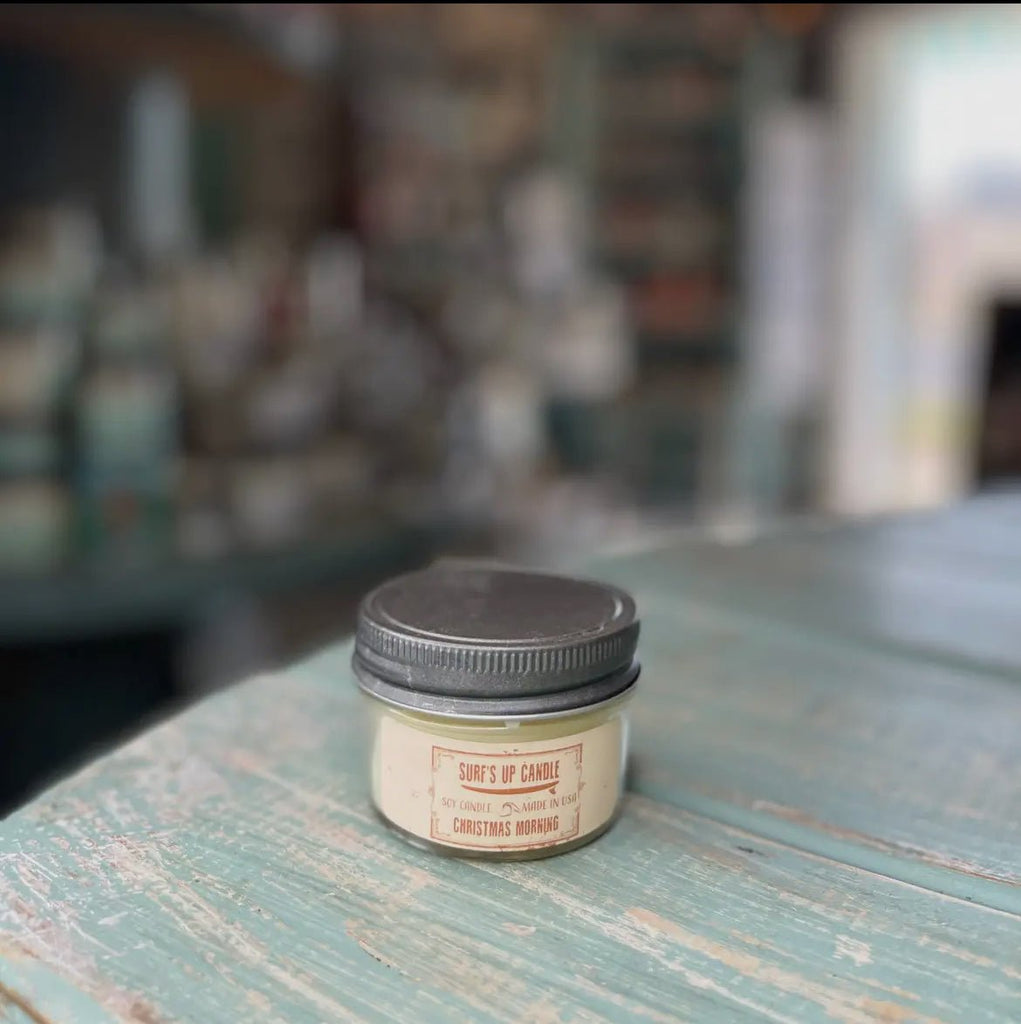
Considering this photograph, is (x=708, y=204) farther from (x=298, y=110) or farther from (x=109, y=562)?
(x=109, y=562)

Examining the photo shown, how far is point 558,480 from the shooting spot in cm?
282

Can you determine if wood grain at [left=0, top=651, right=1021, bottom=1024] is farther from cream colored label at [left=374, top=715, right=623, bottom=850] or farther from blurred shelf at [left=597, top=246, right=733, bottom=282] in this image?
blurred shelf at [left=597, top=246, right=733, bottom=282]

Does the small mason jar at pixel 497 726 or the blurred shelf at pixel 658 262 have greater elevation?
the blurred shelf at pixel 658 262

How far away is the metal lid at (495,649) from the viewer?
0.39 meters

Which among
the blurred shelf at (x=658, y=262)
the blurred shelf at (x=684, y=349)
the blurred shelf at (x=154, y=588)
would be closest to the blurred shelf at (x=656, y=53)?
the blurred shelf at (x=658, y=262)

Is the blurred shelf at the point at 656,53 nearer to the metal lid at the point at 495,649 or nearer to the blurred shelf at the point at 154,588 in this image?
the blurred shelf at the point at 154,588

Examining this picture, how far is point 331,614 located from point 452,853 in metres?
1.43

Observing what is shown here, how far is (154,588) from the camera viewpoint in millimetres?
1535

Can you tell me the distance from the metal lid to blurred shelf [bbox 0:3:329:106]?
1.42 metres

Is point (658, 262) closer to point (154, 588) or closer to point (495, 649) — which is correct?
point (154, 588)

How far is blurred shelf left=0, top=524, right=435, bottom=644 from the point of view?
1.49 metres

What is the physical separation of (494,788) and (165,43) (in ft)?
5.42

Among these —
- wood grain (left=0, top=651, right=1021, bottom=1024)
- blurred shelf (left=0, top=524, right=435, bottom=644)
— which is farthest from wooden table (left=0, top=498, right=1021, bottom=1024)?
blurred shelf (left=0, top=524, right=435, bottom=644)

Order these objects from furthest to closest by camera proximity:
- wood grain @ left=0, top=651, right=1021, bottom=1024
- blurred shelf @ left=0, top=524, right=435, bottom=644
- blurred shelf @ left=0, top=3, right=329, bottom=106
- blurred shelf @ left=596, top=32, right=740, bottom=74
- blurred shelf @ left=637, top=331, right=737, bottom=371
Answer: blurred shelf @ left=637, top=331, right=737, bottom=371 < blurred shelf @ left=596, top=32, right=740, bottom=74 < blurred shelf @ left=0, top=3, right=329, bottom=106 < blurred shelf @ left=0, top=524, right=435, bottom=644 < wood grain @ left=0, top=651, right=1021, bottom=1024
